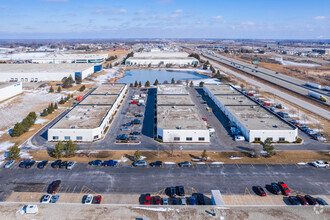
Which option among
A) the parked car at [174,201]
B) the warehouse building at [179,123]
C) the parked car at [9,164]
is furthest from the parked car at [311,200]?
the parked car at [9,164]

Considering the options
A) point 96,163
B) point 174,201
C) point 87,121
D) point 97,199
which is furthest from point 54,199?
point 87,121

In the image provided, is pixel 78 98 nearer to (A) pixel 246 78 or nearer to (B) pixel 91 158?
(B) pixel 91 158

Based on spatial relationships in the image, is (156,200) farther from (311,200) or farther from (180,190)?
(311,200)

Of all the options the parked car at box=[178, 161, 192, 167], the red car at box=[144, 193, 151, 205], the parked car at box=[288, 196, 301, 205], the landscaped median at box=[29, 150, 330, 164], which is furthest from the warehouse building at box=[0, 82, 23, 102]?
the parked car at box=[288, 196, 301, 205]

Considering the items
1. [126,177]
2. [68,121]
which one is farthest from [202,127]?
[68,121]

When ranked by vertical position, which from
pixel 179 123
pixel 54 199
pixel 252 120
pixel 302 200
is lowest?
pixel 54 199

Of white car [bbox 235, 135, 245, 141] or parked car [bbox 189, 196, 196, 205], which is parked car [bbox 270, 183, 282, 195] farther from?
white car [bbox 235, 135, 245, 141]
